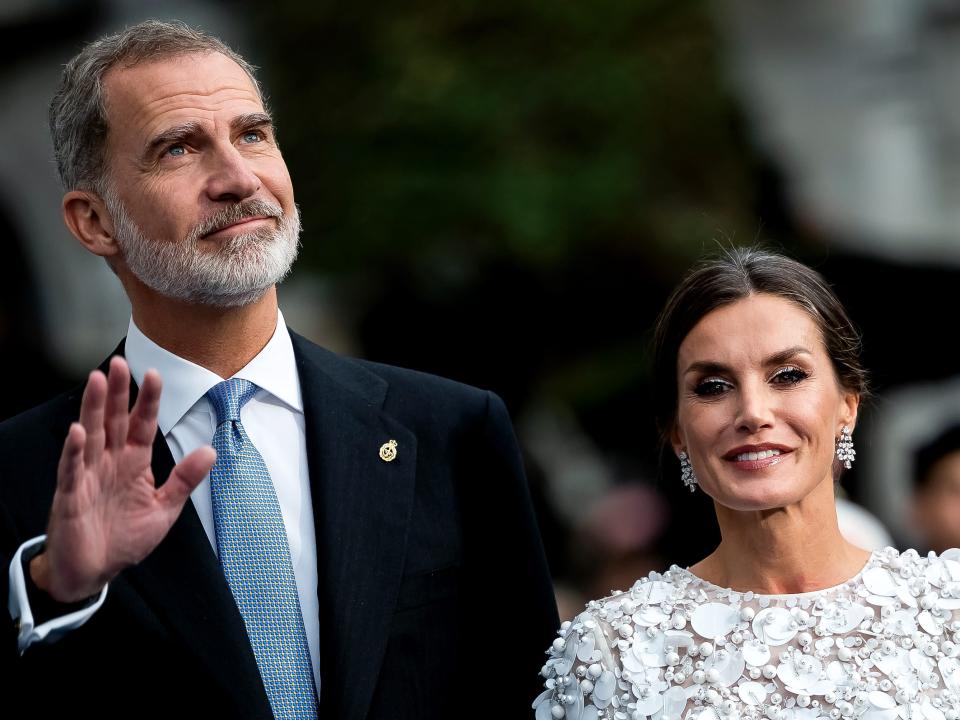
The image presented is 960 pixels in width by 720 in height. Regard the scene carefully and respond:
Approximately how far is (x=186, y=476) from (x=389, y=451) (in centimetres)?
73

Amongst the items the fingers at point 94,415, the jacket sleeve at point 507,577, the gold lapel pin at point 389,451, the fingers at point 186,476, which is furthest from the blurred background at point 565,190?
the fingers at point 94,415

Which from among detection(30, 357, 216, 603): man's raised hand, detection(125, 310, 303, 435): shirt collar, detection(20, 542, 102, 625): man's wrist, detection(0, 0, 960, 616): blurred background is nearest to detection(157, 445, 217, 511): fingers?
detection(30, 357, 216, 603): man's raised hand

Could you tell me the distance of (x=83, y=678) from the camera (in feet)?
10.2

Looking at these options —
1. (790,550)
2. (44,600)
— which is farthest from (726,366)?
(44,600)

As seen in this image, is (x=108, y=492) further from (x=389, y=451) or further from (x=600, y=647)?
(x=600, y=647)

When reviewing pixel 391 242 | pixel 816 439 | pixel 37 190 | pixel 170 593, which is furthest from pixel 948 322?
pixel 170 593

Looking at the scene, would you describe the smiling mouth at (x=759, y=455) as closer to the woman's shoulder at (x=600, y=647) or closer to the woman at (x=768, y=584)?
the woman at (x=768, y=584)

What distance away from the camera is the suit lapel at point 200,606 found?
310 cm

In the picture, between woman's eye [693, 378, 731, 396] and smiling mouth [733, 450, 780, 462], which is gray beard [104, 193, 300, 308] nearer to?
woman's eye [693, 378, 731, 396]

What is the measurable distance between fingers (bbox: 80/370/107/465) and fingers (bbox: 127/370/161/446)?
0.07m

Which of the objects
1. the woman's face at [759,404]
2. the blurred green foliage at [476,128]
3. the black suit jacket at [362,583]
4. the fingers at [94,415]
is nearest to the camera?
the fingers at [94,415]

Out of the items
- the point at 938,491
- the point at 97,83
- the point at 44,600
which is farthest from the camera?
the point at 938,491

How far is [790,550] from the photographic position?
3275 mm

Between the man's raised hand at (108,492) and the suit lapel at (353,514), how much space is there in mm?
486
